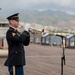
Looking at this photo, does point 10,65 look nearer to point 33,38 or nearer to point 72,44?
point 72,44

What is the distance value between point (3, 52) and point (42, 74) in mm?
6402

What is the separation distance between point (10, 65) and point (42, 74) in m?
4.36

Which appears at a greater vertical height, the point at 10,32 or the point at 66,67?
the point at 10,32

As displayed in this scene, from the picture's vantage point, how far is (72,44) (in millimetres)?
25938

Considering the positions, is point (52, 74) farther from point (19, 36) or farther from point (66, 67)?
point (19, 36)

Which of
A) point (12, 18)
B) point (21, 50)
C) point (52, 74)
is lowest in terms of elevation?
point (52, 74)

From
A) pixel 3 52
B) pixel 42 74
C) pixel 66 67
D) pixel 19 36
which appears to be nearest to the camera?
pixel 19 36

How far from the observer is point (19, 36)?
7.20 meters

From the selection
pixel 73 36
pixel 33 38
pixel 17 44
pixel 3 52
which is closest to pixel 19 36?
pixel 17 44

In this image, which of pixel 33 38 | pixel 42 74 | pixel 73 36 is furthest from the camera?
pixel 33 38

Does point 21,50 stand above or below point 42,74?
above

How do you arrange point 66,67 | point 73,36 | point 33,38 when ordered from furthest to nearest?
point 33,38 < point 73,36 < point 66,67

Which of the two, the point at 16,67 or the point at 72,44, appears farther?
the point at 72,44

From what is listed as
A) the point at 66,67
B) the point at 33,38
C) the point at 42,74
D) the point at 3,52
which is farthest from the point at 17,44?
the point at 33,38
